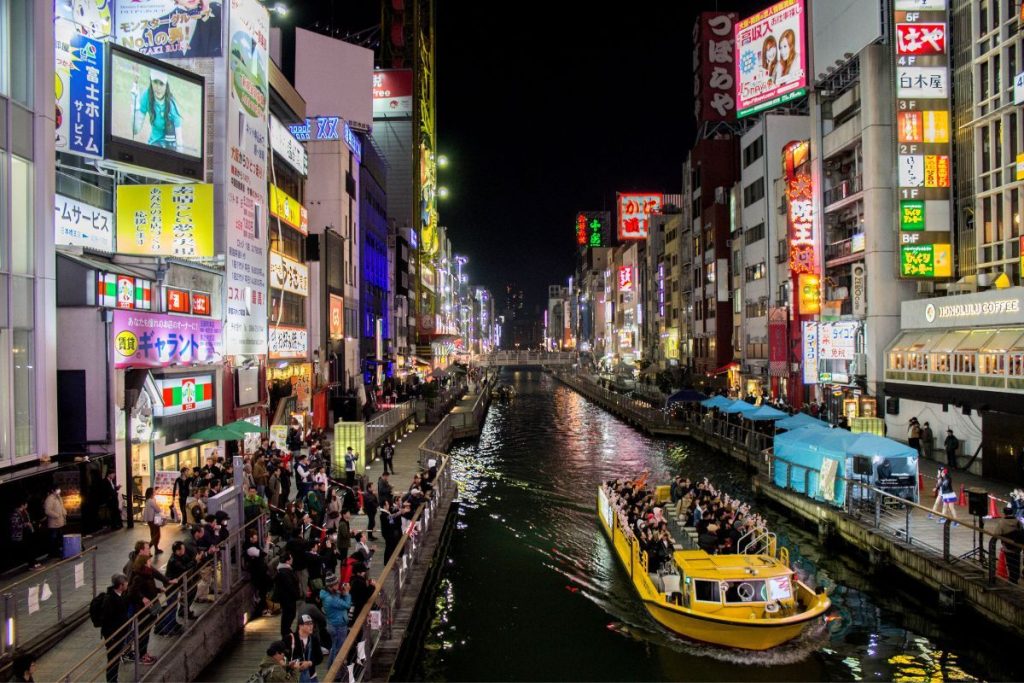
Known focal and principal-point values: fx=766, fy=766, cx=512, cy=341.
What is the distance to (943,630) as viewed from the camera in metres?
17.4

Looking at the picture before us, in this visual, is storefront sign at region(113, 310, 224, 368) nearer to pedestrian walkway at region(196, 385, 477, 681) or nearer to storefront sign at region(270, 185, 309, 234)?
pedestrian walkway at region(196, 385, 477, 681)

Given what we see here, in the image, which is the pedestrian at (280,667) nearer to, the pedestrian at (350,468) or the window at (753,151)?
the pedestrian at (350,468)

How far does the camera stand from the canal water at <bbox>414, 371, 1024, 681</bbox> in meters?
15.8

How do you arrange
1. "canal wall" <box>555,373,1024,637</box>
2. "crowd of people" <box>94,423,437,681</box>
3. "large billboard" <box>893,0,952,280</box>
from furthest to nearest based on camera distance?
"large billboard" <box>893,0,952,280</box> → "canal wall" <box>555,373,1024,637</box> → "crowd of people" <box>94,423,437,681</box>

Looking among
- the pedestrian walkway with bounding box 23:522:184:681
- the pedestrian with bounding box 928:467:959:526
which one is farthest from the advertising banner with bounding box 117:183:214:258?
the pedestrian with bounding box 928:467:959:526

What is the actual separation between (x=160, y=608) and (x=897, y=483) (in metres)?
→ 20.7

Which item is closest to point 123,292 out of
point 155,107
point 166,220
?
point 166,220

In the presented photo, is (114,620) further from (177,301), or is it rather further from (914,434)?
(914,434)

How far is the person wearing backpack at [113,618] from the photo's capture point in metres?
9.98

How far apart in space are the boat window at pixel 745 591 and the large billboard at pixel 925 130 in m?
24.5

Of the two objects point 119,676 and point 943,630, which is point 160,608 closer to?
point 119,676

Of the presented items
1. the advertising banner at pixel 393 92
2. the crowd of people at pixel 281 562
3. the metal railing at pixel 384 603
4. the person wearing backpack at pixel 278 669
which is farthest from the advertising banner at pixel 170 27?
the advertising banner at pixel 393 92

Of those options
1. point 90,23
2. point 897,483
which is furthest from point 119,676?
point 90,23

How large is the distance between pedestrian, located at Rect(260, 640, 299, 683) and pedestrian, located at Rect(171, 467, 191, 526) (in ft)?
27.0
